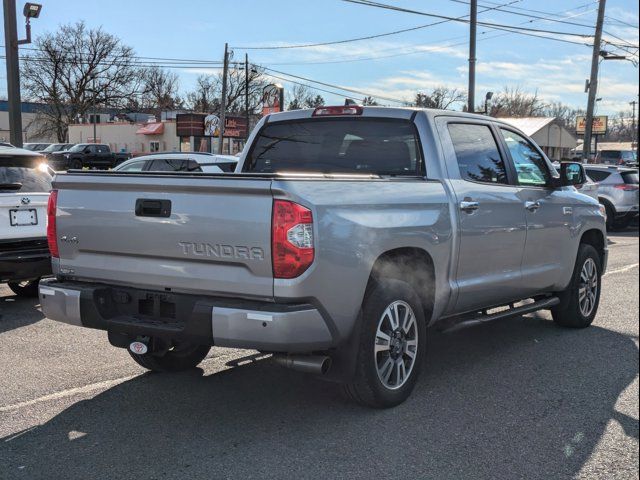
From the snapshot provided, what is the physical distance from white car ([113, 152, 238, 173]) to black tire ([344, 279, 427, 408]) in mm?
8653

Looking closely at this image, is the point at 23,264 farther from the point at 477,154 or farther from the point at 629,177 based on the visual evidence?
the point at 629,177

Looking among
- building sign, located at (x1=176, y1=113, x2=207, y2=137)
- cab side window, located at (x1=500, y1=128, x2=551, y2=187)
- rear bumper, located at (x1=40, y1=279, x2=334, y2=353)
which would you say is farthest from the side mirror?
building sign, located at (x1=176, y1=113, x2=207, y2=137)

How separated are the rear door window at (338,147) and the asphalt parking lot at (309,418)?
159 centimetres

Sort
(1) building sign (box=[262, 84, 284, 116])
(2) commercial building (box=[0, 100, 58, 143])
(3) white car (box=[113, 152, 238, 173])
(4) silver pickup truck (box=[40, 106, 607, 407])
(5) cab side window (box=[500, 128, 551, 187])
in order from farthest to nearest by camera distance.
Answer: (2) commercial building (box=[0, 100, 58, 143]) < (1) building sign (box=[262, 84, 284, 116]) < (3) white car (box=[113, 152, 238, 173]) < (5) cab side window (box=[500, 128, 551, 187]) < (4) silver pickup truck (box=[40, 106, 607, 407])

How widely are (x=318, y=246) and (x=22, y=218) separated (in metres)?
4.68

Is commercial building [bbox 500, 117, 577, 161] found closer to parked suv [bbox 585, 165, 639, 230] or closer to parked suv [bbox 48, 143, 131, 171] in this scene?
parked suv [bbox 48, 143, 131, 171]

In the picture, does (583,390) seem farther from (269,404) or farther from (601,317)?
(601,317)

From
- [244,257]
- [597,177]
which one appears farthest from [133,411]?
[597,177]

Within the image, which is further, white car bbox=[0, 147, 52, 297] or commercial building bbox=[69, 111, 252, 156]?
commercial building bbox=[69, 111, 252, 156]

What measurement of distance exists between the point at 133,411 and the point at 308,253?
1671 millimetres

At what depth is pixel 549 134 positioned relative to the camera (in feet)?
193

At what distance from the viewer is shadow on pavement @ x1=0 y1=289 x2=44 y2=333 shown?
6484 millimetres

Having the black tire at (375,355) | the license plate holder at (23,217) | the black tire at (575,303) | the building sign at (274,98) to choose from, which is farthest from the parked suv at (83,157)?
the black tire at (375,355)

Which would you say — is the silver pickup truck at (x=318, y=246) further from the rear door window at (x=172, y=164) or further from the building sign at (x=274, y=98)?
the building sign at (x=274, y=98)
